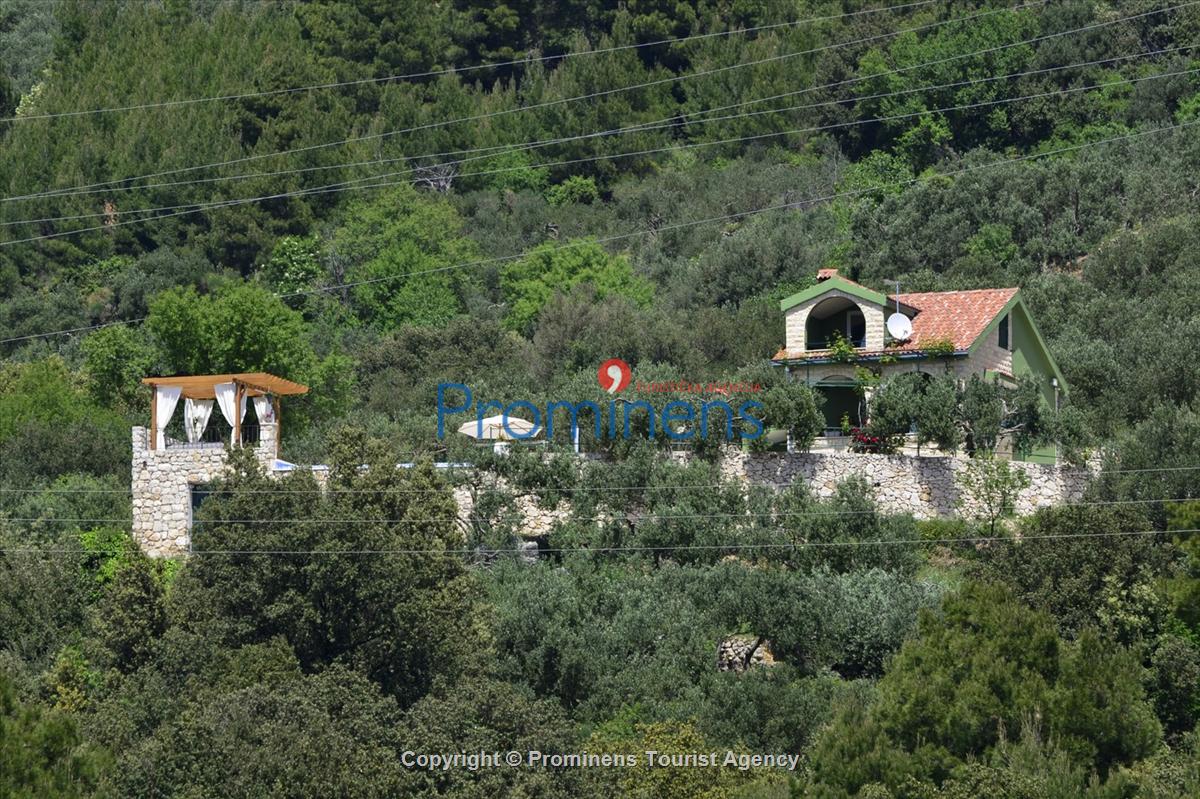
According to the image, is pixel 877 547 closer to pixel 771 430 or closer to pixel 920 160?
pixel 771 430

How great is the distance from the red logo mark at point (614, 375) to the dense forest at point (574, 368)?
0.88 m

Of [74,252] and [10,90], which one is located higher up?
[10,90]

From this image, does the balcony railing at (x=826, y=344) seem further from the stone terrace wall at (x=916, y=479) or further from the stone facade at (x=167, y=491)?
the stone facade at (x=167, y=491)

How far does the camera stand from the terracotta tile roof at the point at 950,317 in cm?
4409

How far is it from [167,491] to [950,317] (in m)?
17.1

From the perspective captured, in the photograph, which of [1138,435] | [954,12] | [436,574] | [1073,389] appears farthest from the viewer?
[954,12]

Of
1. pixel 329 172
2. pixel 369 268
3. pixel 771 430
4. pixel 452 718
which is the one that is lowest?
pixel 452 718

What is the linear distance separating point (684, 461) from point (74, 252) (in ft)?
135

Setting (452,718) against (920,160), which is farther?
(920,160)

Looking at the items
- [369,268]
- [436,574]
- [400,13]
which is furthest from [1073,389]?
[400,13]

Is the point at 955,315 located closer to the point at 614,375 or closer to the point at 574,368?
the point at 614,375

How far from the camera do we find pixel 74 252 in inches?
3036

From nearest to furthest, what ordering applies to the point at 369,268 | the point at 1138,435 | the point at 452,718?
the point at 452,718 → the point at 1138,435 → the point at 369,268

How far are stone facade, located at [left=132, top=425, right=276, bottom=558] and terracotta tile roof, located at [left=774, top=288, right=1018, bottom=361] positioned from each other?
12728 millimetres
